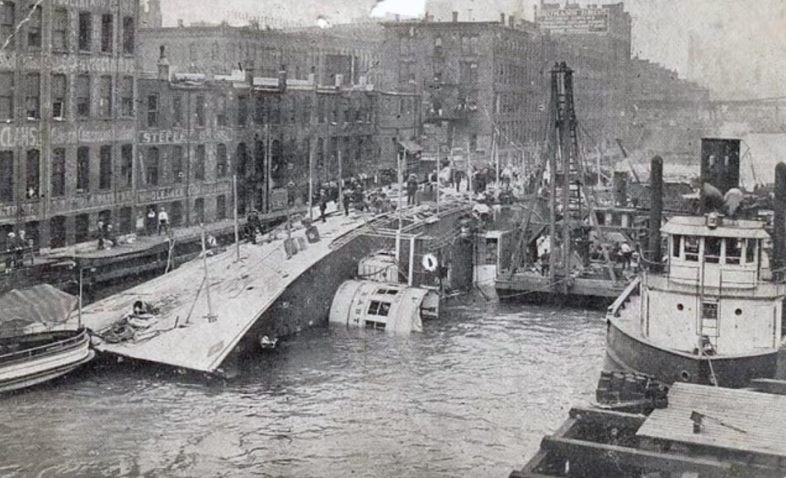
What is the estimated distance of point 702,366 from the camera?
980 inches

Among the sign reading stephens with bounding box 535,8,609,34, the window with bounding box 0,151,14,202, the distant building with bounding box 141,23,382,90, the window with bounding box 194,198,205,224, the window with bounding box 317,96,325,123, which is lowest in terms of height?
the window with bounding box 194,198,205,224

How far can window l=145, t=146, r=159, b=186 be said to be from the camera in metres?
45.0

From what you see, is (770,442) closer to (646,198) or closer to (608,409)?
(608,409)

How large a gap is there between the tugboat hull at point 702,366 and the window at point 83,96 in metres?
25.5

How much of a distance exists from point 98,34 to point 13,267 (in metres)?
12.2

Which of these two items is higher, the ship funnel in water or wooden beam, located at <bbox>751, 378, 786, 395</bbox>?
the ship funnel in water

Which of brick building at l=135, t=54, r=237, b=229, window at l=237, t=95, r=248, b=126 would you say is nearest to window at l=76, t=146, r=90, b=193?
brick building at l=135, t=54, r=237, b=229

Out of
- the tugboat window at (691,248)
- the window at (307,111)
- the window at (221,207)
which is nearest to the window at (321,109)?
the window at (307,111)

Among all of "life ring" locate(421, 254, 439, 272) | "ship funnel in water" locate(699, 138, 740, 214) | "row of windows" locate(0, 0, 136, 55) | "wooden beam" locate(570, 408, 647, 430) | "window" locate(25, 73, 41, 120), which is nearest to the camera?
"wooden beam" locate(570, 408, 647, 430)

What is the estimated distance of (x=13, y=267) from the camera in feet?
113

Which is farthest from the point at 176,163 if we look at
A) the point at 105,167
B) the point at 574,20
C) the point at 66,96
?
the point at 574,20

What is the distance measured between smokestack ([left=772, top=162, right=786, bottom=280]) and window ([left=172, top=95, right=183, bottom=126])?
27910mm

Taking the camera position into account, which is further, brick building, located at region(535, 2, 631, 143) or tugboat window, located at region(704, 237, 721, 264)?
brick building, located at region(535, 2, 631, 143)

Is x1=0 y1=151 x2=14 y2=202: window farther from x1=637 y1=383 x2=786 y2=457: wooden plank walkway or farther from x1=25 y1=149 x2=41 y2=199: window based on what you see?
x1=637 y1=383 x2=786 y2=457: wooden plank walkway
